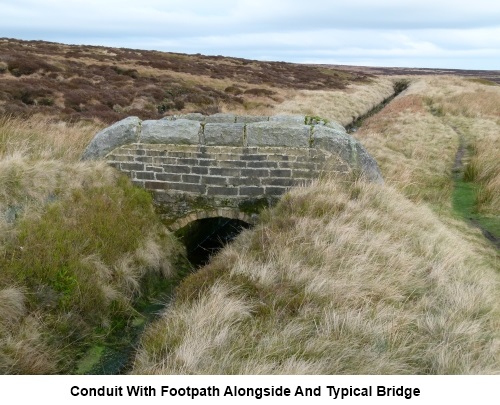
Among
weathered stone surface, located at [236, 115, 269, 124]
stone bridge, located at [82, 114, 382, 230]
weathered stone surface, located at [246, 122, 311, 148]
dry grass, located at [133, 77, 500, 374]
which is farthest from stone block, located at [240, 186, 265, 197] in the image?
weathered stone surface, located at [236, 115, 269, 124]

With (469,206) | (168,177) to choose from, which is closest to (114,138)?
(168,177)

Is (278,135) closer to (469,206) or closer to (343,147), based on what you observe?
(343,147)

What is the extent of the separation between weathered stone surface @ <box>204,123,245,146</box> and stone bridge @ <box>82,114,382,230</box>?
12mm

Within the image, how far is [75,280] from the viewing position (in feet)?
17.6

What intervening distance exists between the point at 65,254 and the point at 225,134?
3.64 metres

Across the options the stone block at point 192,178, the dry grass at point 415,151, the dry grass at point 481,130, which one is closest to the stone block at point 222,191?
the stone block at point 192,178

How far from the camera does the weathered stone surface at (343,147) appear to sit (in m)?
8.12

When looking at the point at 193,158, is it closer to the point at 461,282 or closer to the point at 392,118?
the point at 461,282

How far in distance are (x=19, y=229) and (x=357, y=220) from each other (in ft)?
14.4

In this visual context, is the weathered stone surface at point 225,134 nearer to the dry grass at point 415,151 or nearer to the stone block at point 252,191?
the stone block at point 252,191

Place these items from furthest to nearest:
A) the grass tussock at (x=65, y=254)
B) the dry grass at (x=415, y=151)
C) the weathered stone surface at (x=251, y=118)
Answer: the dry grass at (x=415, y=151)
the weathered stone surface at (x=251, y=118)
the grass tussock at (x=65, y=254)

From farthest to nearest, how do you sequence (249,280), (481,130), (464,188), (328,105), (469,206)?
1. (328,105)
2. (481,130)
3. (464,188)
4. (469,206)
5. (249,280)

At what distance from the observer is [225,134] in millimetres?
8258

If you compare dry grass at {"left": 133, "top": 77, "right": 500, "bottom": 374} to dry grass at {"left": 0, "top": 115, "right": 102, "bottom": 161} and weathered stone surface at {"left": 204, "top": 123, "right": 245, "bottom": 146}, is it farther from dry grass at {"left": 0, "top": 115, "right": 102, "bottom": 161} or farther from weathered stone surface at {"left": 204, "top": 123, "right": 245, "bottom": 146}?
dry grass at {"left": 0, "top": 115, "right": 102, "bottom": 161}
